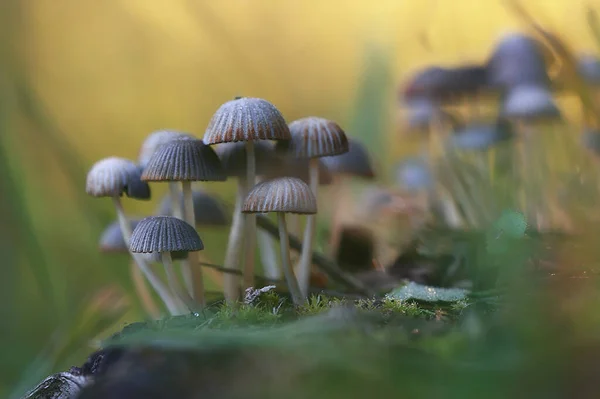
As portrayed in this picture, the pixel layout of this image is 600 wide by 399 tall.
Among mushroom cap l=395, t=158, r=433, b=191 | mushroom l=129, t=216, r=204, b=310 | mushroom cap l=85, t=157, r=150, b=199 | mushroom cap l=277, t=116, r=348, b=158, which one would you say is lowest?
mushroom cap l=395, t=158, r=433, b=191

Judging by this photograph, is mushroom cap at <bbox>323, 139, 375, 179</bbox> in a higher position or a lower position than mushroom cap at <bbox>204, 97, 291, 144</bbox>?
lower

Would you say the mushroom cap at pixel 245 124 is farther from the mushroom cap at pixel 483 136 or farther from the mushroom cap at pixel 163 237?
the mushroom cap at pixel 483 136

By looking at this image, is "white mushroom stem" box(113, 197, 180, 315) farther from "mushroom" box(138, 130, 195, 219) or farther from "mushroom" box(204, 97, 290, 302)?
"mushroom" box(204, 97, 290, 302)

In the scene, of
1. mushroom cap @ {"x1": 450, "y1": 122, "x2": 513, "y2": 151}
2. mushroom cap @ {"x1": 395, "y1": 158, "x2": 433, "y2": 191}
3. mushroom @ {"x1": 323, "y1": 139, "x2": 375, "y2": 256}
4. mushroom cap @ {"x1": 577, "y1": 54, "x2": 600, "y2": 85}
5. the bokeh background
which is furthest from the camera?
mushroom cap @ {"x1": 395, "y1": 158, "x2": 433, "y2": 191}

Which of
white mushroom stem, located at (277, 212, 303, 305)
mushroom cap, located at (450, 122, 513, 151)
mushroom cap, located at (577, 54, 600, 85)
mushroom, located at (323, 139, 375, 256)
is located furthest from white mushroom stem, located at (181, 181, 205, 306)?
mushroom cap, located at (577, 54, 600, 85)

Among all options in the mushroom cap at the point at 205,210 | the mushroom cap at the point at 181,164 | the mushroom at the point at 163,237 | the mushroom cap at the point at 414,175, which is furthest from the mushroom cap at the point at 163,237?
the mushroom cap at the point at 414,175

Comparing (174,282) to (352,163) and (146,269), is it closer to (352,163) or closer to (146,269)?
(146,269)

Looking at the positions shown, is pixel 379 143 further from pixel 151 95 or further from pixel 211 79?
pixel 151 95
